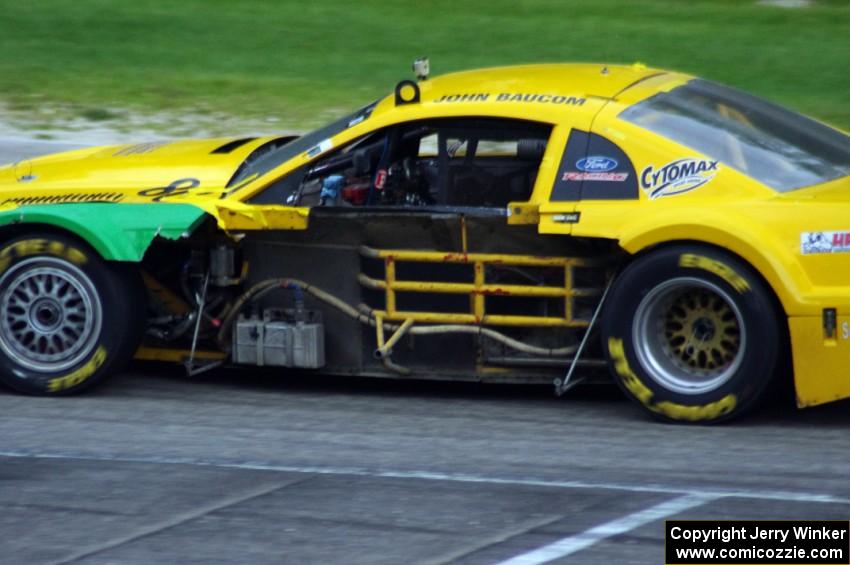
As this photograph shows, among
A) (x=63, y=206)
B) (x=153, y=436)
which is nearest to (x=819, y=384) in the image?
(x=153, y=436)

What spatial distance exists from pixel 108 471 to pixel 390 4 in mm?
13455

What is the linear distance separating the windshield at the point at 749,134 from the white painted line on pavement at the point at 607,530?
1.69m

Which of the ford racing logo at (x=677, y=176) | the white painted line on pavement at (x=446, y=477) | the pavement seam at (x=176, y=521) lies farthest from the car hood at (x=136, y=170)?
the ford racing logo at (x=677, y=176)

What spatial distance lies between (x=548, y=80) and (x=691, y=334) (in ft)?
4.81

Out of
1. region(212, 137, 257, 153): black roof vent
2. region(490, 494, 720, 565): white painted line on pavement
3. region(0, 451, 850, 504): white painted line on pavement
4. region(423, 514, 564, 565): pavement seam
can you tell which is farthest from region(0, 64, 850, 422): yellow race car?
region(423, 514, 564, 565): pavement seam

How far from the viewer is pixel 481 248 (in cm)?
749

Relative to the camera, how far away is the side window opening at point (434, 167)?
757cm

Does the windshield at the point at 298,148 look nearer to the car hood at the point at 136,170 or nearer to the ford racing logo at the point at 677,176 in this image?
the car hood at the point at 136,170

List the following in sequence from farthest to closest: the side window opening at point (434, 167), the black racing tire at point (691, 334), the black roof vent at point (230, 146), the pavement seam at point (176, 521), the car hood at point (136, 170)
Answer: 1. the black roof vent at point (230, 146)
2. the car hood at point (136, 170)
3. the side window opening at point (434, 167)
4. the black racing tire at point (691, 334)
5. the pavement seam at point (176, 521)

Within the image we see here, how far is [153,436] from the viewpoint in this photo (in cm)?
735

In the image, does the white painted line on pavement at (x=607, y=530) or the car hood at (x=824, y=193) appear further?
the car hood at (x=824, y=193)

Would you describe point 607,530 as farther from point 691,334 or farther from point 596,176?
point 596,176

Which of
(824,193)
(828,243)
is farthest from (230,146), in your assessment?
(828,243)

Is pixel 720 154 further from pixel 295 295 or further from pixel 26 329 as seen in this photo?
pixel 26 329
